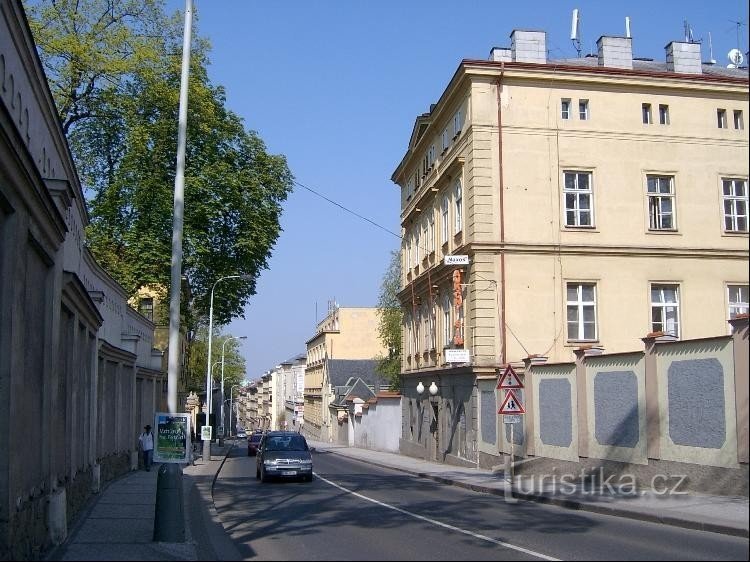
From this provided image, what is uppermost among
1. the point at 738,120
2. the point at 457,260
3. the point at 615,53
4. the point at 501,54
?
the point at 615,53

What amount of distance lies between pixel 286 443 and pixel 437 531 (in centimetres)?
1580

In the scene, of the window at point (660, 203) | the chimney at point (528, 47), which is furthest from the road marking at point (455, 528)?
the chimney at point (528, 47)

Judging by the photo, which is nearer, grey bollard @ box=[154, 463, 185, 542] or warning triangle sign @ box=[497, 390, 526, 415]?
grey bollard @ box=[154, 463, 185, 542]

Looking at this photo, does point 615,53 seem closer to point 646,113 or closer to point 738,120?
point 646,113

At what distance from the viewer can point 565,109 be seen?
3212cm

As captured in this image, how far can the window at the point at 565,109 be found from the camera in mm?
31969

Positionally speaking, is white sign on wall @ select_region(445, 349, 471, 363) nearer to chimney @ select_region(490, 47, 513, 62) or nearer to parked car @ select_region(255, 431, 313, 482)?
parked car @ select_region(255, 431, 313, 482)

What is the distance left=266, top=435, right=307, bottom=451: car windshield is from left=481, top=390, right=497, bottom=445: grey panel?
6547 mm

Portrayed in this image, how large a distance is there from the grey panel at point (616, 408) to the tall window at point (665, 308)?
33.6 ft

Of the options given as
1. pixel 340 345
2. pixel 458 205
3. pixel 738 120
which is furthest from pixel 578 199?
pixel 340 345

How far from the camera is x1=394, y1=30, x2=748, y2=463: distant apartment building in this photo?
3103 cm

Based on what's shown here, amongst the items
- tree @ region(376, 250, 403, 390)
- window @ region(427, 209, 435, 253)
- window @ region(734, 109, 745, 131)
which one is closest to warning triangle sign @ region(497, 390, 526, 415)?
A: window @ region(427, 209, 435, 253)

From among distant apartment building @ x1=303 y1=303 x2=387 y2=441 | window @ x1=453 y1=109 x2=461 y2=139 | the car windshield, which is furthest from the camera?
distant apartment building @ x1=303 y1=303 x2=387 y2=441

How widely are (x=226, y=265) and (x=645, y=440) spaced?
70.5 ft
